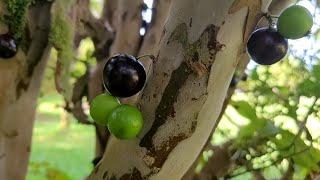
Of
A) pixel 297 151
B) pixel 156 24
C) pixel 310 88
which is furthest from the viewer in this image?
pixel 156 24

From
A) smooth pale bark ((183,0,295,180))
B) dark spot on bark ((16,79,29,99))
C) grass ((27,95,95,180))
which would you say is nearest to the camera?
smooth pale bark ((183,0,295,180))

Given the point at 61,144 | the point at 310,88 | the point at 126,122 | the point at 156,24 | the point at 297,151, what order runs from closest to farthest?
the point at 126,122
the point at 310,88
the point at 297,151
the point at 156,24
the point at 61,144

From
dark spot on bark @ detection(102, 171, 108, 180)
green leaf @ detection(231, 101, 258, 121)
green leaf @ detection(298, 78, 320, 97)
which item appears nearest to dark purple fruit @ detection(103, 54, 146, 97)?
dark spot on bark @ detection(102, 171, 108, 180)

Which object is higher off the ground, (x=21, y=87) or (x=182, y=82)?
(x=182, y=82)

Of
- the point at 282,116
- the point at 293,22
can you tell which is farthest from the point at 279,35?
the point at 282,116

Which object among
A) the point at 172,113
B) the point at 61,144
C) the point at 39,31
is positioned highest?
the point at 172,113

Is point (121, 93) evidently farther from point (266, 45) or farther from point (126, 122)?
point (266, 45)

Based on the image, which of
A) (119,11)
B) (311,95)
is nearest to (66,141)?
(119,11)

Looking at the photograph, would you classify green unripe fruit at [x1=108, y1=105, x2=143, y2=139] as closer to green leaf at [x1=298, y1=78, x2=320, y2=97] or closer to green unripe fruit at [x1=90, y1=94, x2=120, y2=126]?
green unripe fruit at [x1=90, y1=94, x2=120, y2=126]
